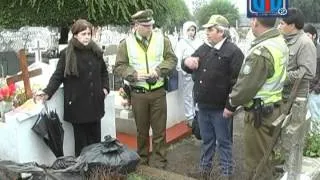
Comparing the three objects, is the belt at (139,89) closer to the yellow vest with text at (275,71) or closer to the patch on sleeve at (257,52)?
the yellow vest with text at (275,71)

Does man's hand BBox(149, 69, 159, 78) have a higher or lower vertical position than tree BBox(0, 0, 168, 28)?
lower

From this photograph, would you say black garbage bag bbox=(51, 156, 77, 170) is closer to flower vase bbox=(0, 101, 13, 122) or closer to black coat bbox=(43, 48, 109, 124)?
black coat bbox=(43, 48, 109, 124)

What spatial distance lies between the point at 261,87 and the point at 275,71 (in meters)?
0.19

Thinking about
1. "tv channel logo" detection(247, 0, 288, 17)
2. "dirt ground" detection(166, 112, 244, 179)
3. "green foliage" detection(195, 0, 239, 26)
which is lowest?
"dirt ground" detection(166, 112, 244, 179)

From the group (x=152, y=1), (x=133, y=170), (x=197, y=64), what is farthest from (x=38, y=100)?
(x=152, y=1)

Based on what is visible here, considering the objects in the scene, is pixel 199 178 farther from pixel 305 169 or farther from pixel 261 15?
pixel 261 15

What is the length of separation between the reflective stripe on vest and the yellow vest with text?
1.28m

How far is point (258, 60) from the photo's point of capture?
3.69m

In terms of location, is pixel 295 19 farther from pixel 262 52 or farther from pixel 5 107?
pixel 5 107

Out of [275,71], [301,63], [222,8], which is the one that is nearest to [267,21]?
[275,71]

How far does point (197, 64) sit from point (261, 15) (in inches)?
37.1

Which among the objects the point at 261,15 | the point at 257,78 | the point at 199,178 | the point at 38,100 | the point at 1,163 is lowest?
the point at 199,178

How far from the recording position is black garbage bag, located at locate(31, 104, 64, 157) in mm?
4324

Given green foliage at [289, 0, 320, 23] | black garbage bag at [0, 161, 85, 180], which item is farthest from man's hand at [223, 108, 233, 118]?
green foliage at [289, 0, 320, 23]
